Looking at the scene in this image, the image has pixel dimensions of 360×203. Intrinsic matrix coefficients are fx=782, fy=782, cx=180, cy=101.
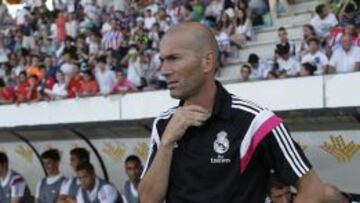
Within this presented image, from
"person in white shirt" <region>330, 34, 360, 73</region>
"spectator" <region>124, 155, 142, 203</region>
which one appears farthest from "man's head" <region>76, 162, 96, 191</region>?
"person in white shirt" <region>330, 34, 360, 73</region>

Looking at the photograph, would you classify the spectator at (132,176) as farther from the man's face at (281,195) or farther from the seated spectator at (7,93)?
the seated spectator at (7,93)

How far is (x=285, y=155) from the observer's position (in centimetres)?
253

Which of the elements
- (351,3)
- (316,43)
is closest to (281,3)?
(351,3)

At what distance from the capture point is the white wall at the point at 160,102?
7.27 metres

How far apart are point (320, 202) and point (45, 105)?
29.7 ft

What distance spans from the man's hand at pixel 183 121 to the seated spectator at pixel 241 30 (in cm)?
1030

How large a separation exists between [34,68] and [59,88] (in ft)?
9.87

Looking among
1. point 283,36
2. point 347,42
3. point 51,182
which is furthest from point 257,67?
point 51,182

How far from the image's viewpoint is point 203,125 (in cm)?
260

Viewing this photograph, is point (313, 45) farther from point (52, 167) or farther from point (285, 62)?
point (52, 167)

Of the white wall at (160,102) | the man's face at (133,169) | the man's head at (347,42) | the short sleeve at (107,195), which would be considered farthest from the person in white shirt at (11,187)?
the man's head at (347,42)

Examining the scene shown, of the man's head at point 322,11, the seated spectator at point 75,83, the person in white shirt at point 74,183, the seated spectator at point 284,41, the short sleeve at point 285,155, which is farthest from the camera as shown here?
the seated spectator at point 75,83

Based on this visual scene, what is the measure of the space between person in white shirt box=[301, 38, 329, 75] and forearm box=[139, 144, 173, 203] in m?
6.80

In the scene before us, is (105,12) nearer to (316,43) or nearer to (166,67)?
(316,43)
